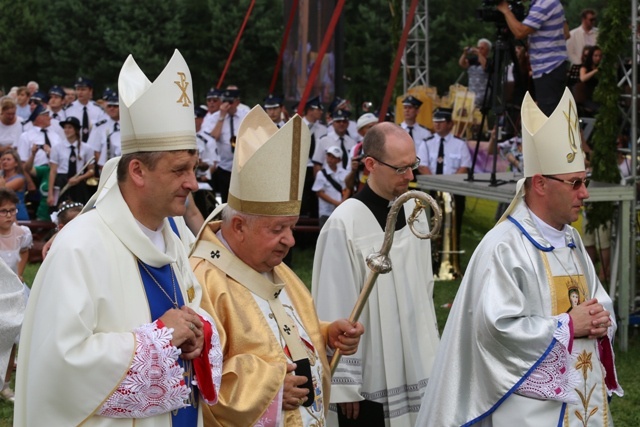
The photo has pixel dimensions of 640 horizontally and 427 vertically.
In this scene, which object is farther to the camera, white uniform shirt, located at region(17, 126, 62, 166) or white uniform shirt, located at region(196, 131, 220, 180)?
white uniform shirt, located at region(17, 126, 62, 166)

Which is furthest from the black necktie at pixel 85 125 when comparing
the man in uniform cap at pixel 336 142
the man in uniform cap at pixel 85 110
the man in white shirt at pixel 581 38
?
the man in white shirt at pixel 581 38

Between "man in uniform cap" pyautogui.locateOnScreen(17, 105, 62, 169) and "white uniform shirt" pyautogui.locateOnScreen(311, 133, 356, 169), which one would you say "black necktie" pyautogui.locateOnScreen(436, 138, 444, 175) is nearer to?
"white uniform shirt" pyautogui.locateOnScreen(311, 133, 356, 169)

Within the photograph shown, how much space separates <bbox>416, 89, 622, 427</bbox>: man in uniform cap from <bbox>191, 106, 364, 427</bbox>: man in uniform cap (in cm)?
82

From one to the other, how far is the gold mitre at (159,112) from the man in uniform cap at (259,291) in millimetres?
487

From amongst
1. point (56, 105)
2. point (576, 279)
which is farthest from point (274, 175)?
point (56, 105)

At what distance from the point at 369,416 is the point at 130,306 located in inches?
90.4

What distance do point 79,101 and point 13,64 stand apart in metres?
18.0

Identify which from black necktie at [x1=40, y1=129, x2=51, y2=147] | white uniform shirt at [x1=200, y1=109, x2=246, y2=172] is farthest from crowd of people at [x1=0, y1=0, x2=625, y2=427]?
black necktie at [x1=40, y1=129, x2=51, y2=147]

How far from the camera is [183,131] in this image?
12.6 feet

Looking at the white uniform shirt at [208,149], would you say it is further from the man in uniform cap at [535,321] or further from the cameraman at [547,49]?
the man in uniform cap at [535,321]

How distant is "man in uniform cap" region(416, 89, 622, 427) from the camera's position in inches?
189

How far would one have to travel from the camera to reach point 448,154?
14172 millimetres

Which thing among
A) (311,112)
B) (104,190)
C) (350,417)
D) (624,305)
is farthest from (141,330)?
(311,112)

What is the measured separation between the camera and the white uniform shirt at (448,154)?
46.4ft
